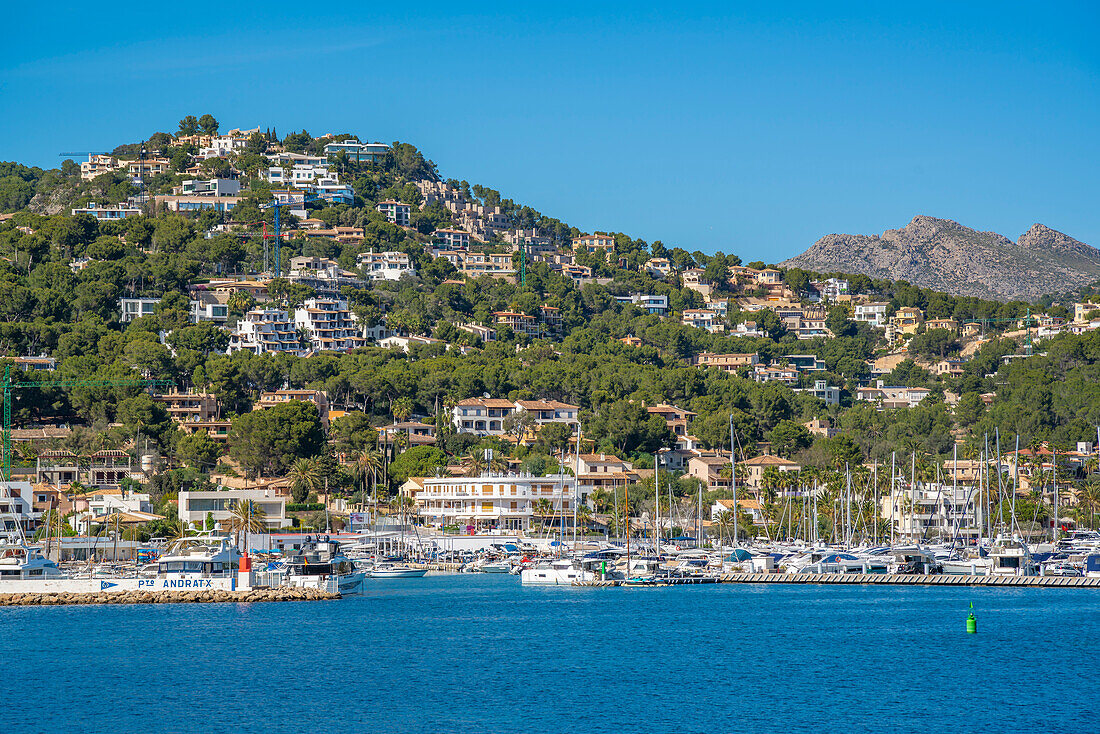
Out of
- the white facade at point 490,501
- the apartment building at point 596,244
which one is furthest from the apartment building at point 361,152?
the white facade at point 490,501

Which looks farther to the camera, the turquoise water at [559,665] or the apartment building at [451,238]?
the apartment building at [451,238]

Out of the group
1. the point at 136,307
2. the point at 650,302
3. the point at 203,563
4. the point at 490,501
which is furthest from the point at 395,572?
the point at 650,302

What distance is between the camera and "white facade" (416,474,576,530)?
91.5 meters

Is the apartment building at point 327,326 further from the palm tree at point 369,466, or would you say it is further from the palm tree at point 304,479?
the palm tree at point 304,479

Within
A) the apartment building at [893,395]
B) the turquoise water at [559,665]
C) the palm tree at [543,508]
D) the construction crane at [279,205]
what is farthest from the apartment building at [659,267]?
the turquoise water at [559,665]

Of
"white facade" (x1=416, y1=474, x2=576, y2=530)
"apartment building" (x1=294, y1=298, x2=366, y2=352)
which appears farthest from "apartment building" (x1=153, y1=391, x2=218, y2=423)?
"white facade" (x1=416, y1=474, x2=576, y2=530)

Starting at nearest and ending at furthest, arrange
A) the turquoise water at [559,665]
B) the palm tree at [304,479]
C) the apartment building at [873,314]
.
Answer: the turquoise water at [559,665] → the palm tree at [304,479] → the apartment building at [873,314]

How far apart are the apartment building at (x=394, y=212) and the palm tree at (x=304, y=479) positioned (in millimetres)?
85452

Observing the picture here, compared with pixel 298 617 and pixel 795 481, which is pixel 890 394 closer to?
pixel 795 481

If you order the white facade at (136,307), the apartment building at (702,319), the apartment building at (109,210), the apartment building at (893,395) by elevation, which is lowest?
the apartment building at (893,395)

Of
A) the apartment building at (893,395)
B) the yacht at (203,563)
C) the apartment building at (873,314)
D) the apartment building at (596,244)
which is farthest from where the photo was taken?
the apartment building at (596,244)

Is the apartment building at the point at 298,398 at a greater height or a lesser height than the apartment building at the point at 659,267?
lesser

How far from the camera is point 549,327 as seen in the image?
15638 cm

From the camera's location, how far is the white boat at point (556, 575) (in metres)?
72.9
